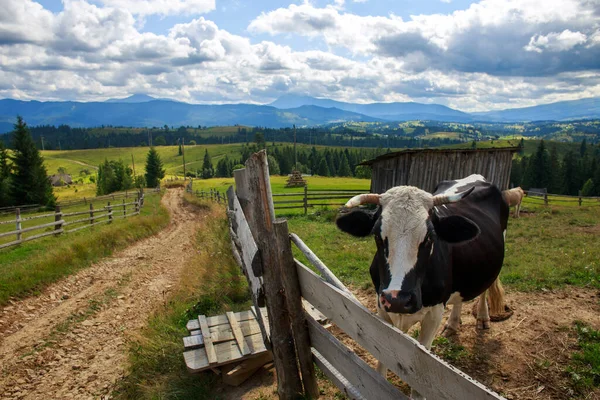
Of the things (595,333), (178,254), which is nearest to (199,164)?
(178,254)

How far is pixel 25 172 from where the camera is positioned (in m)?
45.9

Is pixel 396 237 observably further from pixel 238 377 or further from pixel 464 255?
pixel 238 377

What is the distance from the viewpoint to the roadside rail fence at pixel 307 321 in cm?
230

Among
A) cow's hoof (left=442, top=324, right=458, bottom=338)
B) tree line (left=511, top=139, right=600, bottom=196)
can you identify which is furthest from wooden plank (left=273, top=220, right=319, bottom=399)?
tree line (left=511, top=139, right=600, bottom=196)

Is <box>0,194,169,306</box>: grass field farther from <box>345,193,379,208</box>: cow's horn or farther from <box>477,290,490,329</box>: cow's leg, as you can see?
<box>477,290,490,329</box>: cow's leg

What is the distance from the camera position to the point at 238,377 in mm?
4258

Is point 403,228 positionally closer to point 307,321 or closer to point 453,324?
point 307,321

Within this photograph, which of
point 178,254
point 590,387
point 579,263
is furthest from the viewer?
point 178,254

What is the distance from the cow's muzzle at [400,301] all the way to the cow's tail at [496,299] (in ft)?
11.7

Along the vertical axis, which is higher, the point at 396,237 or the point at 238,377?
the point at 396,237

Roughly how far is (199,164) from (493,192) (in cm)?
15006

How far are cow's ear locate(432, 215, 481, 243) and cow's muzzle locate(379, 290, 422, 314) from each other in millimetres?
927

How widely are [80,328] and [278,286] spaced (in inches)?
218

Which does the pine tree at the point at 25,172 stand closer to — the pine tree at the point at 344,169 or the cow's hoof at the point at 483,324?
the cow's hoof at the point at 483,324
